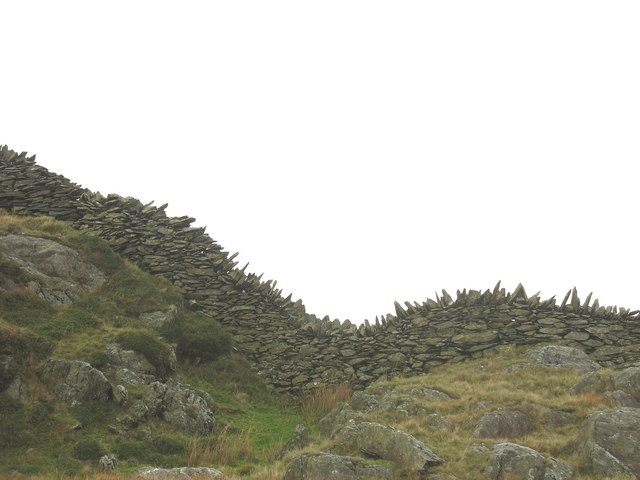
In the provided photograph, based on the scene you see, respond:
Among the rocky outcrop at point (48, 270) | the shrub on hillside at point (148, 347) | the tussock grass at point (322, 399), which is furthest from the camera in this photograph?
the tussock grass at point (322, 399)

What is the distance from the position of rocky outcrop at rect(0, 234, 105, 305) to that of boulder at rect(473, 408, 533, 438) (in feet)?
37.5

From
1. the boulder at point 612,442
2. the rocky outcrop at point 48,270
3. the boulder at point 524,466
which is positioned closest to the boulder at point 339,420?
the boulder at point 524,466

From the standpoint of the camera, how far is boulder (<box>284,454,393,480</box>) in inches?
288

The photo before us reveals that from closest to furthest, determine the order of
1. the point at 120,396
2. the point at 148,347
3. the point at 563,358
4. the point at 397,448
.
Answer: the point at 397,448
the point at 120,396
the point at 148,347
the point at 563,358

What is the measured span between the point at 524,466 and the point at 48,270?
14.1 m

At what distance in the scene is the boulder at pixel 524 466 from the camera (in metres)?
7.23

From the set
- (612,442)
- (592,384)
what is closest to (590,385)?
(592,384)

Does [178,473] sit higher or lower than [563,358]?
lower

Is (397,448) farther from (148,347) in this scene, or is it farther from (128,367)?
(148,347)

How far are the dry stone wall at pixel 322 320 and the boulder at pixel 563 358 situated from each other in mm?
592

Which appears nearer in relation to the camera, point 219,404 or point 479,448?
point 479,448

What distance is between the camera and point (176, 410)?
1119 cm

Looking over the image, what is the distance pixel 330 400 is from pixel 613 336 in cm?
832

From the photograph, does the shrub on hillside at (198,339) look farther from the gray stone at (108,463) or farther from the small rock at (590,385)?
the small rock at (590,385)
